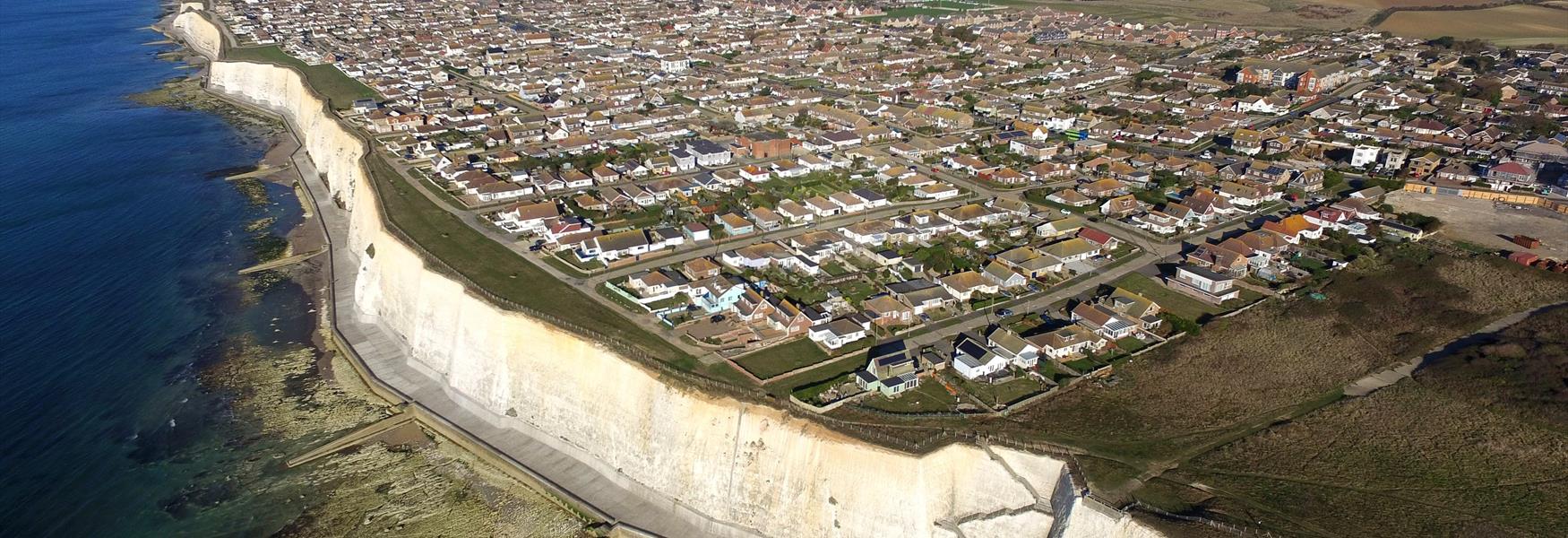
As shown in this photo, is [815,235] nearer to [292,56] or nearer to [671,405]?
[671,405]

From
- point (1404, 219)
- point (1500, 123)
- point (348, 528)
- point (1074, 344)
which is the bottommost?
point (348, 528)

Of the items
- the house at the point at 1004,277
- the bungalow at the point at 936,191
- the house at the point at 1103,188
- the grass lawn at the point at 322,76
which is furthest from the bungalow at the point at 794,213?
the grass lawn at the point at 322,76

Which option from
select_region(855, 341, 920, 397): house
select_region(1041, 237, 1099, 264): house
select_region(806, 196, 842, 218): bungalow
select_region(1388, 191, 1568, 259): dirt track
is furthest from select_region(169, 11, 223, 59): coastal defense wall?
select_region(1388, 191, 1568, 259): dirt track

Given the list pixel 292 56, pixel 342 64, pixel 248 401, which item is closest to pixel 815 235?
pixel 248 401

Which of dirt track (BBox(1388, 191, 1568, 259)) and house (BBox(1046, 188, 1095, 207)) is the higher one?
dirt track (BBox(1388, 191, 1568, 259))

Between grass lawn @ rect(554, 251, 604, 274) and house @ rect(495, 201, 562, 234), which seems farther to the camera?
house @ rect(495, 201, 562, 234)

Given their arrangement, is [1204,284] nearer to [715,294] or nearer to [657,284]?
[715,294]

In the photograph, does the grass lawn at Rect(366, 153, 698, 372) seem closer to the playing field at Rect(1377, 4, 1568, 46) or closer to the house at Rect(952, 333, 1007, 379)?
the house at Rect(952, 333, 1007, 379)
